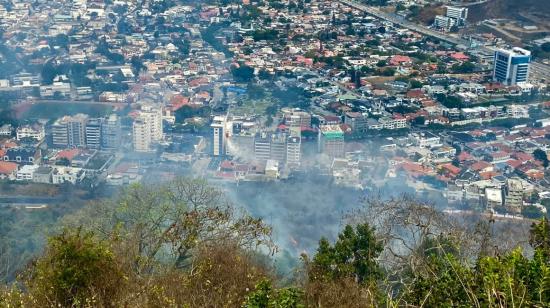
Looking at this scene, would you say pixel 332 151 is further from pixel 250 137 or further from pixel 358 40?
pixel 358 40

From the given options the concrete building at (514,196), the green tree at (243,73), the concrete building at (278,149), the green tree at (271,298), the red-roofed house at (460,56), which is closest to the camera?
the green tree at (271,298)

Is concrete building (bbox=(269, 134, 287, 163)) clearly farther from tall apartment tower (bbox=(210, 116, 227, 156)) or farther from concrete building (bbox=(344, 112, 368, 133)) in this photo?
concrete building (bbox=(344, 112, 368, 133))

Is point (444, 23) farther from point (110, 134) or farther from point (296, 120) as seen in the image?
point (110, 134)

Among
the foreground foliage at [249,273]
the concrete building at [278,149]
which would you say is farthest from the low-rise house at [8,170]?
the foreground foliage at [249,273]

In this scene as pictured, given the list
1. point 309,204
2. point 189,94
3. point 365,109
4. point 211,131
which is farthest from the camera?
point 189,94

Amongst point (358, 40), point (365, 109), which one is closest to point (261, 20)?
point (358, 40)

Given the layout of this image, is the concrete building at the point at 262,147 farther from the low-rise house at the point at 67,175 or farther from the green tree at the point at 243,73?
the green tree at the point at 243,73
